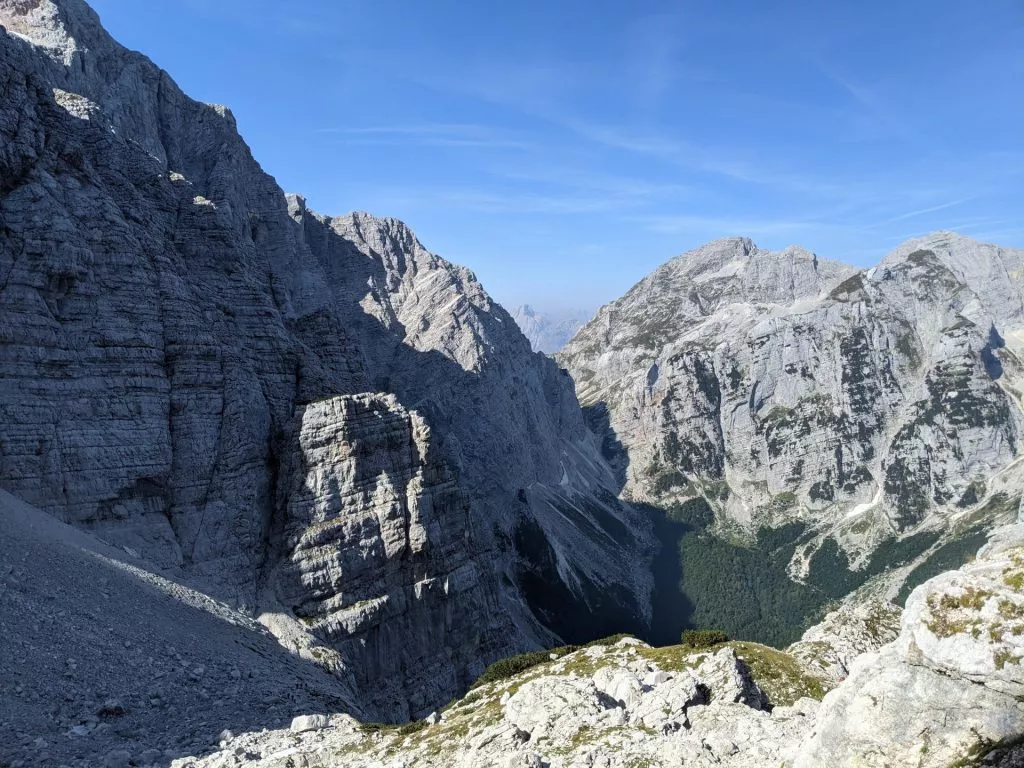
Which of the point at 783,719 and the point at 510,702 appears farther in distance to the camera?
the point at 510,702

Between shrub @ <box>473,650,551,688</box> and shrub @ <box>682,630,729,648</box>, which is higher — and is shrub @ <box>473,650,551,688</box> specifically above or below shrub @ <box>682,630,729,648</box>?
below

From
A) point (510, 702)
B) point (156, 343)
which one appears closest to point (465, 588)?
point (156, 343)

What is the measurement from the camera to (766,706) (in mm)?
31906

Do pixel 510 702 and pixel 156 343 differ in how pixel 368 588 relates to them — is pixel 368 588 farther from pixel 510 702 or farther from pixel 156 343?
pixel 510 702

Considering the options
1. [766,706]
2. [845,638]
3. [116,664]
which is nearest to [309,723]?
[116,664]

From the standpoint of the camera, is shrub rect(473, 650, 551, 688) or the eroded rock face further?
shrub rect(473, 650, 551, 688)

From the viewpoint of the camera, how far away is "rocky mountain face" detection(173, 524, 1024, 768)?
639 inches

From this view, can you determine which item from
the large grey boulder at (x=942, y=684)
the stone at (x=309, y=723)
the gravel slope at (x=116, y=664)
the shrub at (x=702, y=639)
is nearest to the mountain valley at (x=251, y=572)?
the large grey boulder at (x=942, y=684)

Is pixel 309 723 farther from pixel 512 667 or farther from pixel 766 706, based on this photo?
pixel 766 706

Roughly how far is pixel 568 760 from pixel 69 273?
6763 centimetres

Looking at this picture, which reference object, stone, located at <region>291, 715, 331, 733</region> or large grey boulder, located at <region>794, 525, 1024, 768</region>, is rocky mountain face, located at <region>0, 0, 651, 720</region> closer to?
stone, located at <region>291, 715, 331, 733</region>

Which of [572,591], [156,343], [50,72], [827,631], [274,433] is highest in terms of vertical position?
[50,72]

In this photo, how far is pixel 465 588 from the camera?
8700cm

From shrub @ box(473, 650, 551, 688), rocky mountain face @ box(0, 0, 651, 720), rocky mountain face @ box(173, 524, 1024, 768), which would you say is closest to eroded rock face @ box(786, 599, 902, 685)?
rocky mountain face @ box(173, 524, 1024, 768)
